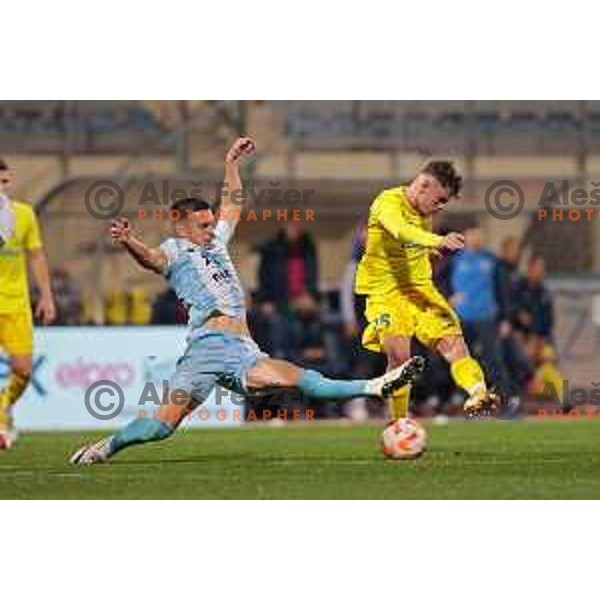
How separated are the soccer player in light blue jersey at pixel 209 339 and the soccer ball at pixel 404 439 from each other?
123 cm

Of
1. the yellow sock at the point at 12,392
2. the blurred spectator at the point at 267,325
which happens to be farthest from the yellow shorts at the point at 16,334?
the blurred spectator at the point at 267,325

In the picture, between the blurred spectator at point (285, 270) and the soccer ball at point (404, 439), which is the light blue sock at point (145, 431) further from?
the blurred spectator at point (285, 270)

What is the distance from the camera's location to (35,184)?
2595cm

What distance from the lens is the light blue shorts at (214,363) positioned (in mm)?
14844

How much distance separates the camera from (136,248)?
14.1 metres

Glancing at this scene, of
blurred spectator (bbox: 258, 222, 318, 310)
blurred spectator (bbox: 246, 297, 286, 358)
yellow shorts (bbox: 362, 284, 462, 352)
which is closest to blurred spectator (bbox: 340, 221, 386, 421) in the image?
blurred spectator (bbox: 258, 222, 318, 310)

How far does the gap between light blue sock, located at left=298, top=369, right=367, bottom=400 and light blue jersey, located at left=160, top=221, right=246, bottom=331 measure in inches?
30.6

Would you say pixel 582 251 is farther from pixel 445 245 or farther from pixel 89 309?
pixel 445 245

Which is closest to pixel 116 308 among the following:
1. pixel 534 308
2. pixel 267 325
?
pixel 267 325

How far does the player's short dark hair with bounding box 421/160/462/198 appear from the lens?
636 inches

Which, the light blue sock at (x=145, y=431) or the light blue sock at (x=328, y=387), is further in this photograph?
the light blue sock at (x=145, y=431)

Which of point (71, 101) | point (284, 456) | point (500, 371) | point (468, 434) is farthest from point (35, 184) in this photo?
point (284, 456)

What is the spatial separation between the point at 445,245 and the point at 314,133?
12996mm

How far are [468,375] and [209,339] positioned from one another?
1943 mm
